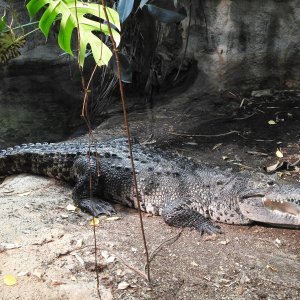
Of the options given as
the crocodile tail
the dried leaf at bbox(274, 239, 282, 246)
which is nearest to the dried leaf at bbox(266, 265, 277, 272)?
the dried leaf at bbox(274, 239, 282, 246)

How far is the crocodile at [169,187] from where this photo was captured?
11.6 ft

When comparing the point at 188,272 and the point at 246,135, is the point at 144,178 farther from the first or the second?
the point at 246,135

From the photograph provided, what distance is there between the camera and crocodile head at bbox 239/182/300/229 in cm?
338

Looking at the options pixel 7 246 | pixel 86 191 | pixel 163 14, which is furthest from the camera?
pixel 163 14

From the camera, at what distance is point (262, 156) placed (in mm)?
4742

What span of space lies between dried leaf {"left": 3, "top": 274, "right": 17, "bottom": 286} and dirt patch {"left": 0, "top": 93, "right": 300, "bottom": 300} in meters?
0.02

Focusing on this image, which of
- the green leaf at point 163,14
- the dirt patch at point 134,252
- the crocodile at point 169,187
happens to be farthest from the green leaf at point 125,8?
the dirt patch at point 134,252

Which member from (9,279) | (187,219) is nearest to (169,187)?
→ (187,219)

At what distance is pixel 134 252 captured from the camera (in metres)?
2.98

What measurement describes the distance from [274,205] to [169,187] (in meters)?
0.94

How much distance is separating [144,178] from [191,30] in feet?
10.4

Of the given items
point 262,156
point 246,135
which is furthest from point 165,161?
point 246,135

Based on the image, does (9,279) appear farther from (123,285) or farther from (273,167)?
(273,167)

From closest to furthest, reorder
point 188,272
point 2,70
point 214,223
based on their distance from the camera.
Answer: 1. point 188,272
2. point 214,223
3. point 2,70
